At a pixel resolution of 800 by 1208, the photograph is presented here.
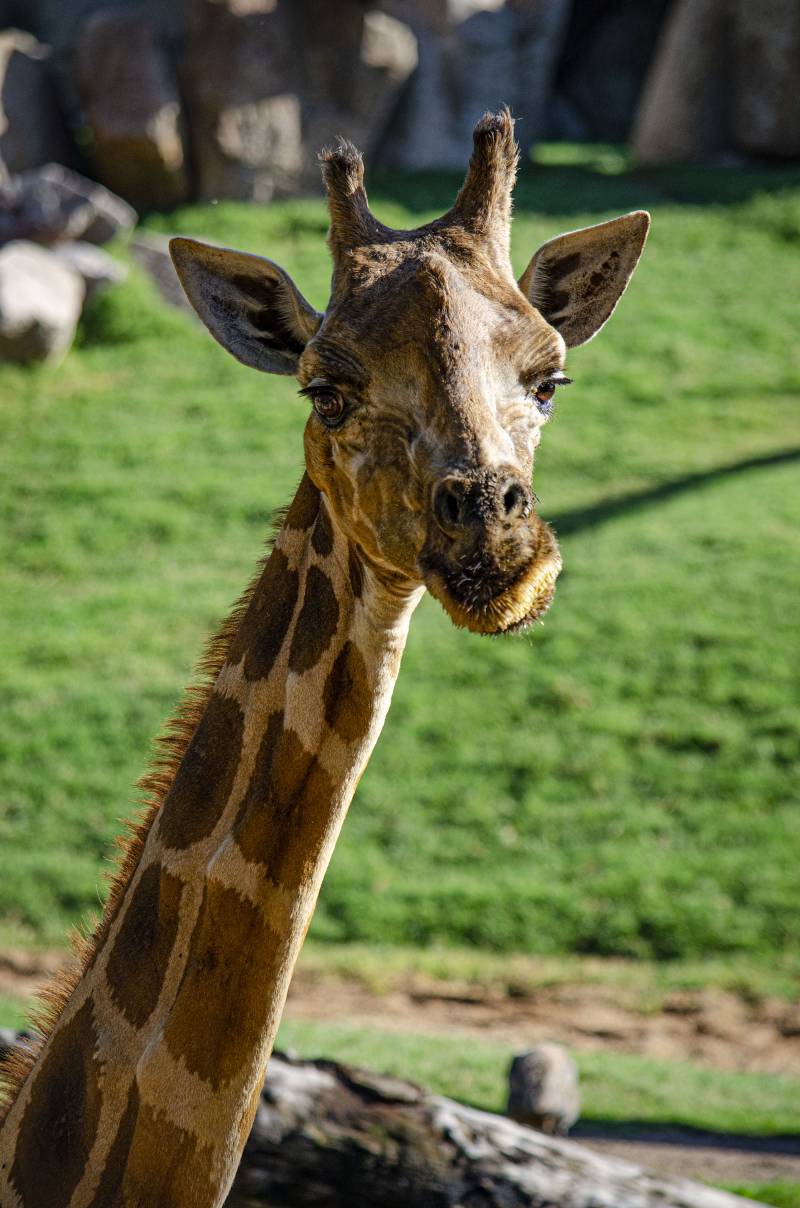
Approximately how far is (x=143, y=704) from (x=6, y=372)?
6.59 metres

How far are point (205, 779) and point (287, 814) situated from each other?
0.24 m

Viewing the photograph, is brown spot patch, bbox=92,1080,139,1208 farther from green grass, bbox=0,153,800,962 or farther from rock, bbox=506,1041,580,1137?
green grass, bbox=0,153,800,962

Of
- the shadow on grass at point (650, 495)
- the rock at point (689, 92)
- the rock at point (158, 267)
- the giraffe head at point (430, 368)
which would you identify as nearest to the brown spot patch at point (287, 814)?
the giraffe head at point (430, 368)

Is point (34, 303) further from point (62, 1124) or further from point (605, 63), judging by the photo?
point (605, 63)

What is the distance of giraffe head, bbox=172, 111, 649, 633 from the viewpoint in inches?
109

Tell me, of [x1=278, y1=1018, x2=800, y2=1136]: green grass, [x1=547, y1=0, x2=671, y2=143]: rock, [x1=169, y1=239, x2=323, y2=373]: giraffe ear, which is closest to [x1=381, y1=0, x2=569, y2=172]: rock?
[x1=547, y1=0, x2=671, y2=143]: rock

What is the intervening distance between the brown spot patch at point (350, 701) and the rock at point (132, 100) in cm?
1737

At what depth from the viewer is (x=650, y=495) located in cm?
1458

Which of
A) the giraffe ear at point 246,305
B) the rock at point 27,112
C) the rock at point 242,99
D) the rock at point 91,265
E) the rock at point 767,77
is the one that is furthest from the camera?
the rock at point 767,77

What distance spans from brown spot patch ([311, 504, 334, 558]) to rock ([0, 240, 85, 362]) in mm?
13576

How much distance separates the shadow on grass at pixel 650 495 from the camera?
13945 millimetres

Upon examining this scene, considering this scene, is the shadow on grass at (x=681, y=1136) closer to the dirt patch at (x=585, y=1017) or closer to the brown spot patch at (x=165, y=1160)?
the dirt patch at (x=585, y=1017)

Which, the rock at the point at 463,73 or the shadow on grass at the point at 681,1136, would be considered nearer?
the shadow on grass at the point at 681,1136

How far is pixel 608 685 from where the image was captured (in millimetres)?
11711
